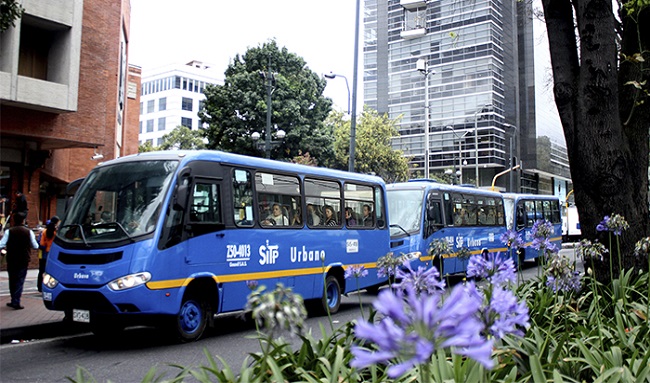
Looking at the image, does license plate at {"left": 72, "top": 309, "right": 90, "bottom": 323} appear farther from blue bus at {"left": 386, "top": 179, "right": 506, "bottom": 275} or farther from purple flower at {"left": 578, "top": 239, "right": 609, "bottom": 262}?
blue bus at {"left": 386, "top": 179, "right": 506, "bottom": 275}

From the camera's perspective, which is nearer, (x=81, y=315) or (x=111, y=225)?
(x=81, y=315)

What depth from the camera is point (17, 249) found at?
10055mm

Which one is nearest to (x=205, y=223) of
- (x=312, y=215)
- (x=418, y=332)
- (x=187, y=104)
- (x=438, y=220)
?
(x=312, y=215)

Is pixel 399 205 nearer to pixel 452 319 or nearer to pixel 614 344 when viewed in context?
pixel 614 344

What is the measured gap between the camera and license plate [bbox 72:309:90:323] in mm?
7520

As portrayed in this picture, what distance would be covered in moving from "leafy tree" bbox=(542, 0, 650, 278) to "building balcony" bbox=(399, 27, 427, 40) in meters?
48.9

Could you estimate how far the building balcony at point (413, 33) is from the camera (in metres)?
54.3

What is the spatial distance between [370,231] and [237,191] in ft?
13.8

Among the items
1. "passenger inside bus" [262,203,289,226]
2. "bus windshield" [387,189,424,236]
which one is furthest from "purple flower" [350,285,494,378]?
"bus windshield" [387,189,424,236]

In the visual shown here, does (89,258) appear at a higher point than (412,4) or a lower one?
lower

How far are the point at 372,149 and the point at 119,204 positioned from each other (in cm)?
3962

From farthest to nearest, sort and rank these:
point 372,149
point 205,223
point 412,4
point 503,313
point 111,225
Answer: point 412,4, point 372,149, point 205,223, point 111,225, point 503,313

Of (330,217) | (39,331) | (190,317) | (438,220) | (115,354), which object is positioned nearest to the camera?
(115,354)

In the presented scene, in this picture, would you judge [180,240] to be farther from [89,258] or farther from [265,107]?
[265,107]
